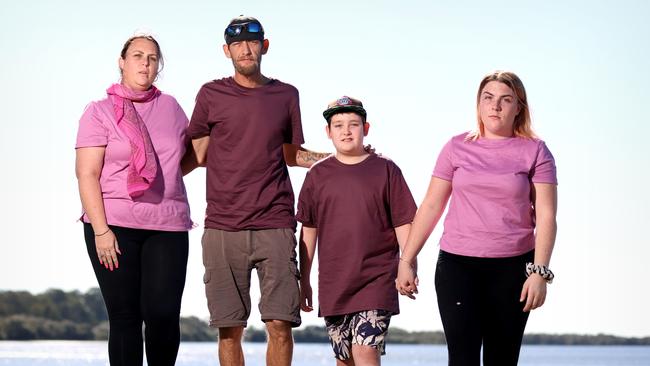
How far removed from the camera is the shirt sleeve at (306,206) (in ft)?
24.0

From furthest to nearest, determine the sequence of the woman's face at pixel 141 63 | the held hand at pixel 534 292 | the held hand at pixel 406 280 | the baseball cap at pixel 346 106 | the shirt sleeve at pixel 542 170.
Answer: the woman's face at pixel 141 63
the baseball cap at pixel 346 106
the held hand at pixel 406 280
the shirt sleeve at pixel 542 170
the held hand at pixel 534 292

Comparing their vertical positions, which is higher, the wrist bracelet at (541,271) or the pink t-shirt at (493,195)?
the pink t-shirt at (493,195)

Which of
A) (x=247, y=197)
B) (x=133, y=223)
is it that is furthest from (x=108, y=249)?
(x=247, y=197)

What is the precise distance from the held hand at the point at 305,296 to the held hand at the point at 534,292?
153 cm

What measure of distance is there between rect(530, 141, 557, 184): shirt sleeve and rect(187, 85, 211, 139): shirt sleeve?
2.16 m

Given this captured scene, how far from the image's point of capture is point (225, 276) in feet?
24.5

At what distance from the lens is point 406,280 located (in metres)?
6.91

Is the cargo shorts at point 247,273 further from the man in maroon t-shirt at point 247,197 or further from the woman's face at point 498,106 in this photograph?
the woman's face at point 498,106

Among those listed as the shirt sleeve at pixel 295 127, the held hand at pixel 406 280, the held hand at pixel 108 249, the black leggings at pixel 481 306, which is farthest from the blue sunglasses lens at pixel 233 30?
the black leggings at pixel 481 306

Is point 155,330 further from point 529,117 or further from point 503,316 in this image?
point 529,117

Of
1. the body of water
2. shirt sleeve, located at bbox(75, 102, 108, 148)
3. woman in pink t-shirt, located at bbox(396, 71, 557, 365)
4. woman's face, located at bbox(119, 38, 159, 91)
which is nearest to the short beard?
woman's face, located at bbox(119, 38, 159, 91)

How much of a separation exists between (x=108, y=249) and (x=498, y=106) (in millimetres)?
2478

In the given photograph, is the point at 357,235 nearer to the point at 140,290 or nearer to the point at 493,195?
the point at 493,195

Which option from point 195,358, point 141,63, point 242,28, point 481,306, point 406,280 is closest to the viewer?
point 481,306
